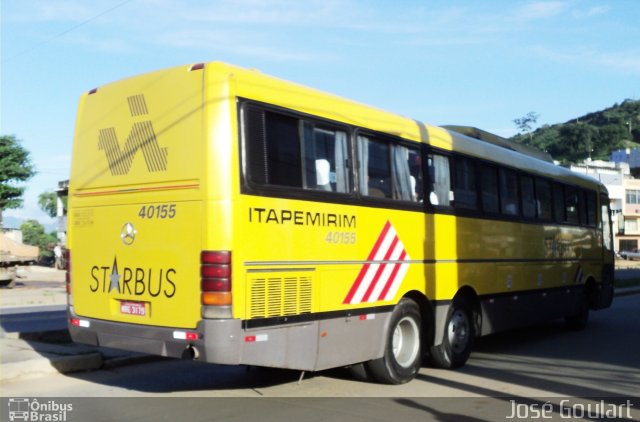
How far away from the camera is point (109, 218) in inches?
292

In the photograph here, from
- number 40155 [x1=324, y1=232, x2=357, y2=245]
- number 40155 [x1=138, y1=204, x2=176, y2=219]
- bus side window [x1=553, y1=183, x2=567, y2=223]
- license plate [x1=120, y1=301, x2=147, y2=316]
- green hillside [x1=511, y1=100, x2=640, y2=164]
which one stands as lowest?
license plate [x1=120, y1=301, x2=147, y2=316]

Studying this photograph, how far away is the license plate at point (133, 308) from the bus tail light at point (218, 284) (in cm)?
95

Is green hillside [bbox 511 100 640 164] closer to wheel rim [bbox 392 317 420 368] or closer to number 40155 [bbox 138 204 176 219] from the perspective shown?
wheel rim [bbox 392 317 420 368]

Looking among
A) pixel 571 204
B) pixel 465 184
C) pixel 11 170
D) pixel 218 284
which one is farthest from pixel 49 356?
pixel 11 170

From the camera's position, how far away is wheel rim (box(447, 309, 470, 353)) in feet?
31.9

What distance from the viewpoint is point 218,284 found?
6.38 metres

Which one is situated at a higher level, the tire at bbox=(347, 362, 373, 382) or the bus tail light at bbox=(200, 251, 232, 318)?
the bus tail light at bbox=(200, 251, 232, 318)

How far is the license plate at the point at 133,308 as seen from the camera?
23.0 feet

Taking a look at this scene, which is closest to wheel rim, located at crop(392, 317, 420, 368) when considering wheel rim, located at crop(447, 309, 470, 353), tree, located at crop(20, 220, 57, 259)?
wheel rim, located at crop(447, 309, 470, 353)

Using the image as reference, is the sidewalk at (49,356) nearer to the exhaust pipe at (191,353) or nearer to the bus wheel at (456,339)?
the exhaust pipe at (191,353)

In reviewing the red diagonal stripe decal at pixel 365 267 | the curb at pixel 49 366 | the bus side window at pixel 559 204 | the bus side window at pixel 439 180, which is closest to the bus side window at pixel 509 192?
the bus side window at pixel 439 180

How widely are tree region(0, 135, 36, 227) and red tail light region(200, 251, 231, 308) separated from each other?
42062 mm

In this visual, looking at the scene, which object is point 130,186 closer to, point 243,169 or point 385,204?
point 243,169

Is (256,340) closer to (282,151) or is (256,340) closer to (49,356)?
(282,151)
